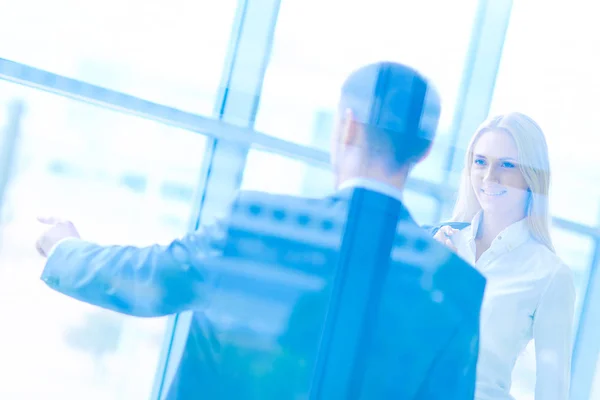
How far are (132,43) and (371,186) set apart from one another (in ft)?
1.96

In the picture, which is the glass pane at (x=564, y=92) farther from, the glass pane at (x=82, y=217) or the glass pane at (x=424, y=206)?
the glass pane at (x=82, y=217)

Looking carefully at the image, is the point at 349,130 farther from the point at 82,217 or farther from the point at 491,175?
the point at 82,217

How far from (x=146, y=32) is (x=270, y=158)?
0.37 metres

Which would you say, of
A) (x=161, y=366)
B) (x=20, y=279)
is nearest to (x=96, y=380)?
(x=161, y=366)

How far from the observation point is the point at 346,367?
0.94 meters

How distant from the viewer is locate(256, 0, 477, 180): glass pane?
1188 mm

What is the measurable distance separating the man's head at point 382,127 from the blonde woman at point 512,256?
274 mm

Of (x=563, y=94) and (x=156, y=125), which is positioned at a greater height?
(x=563, y=94)

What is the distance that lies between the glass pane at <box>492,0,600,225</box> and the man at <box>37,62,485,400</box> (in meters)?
0.61

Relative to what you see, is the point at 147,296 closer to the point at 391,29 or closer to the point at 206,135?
the point at 206,135

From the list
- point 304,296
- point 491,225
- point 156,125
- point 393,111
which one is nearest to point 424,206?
point 491,225

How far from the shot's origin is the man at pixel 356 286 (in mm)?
892

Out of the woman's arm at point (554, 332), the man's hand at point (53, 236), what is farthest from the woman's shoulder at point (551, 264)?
the man's hand at point (53, 236)

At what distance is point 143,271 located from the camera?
0.88m
